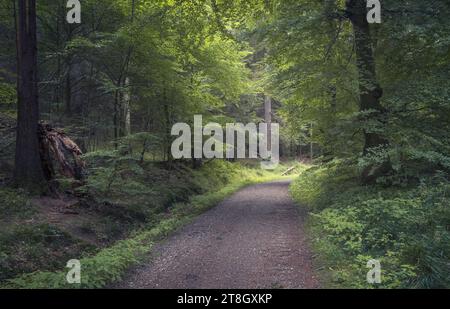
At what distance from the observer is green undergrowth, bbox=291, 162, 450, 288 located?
6086 millimetres

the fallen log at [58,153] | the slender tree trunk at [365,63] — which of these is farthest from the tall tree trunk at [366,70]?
the fallen log at [58,153]

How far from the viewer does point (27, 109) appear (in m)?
10.8

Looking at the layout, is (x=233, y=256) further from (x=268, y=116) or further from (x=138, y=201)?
(x=268, y=116)

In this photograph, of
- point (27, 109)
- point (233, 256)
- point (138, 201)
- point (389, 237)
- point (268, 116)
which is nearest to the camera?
point (389, 237)

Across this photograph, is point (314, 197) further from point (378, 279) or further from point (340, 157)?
point (378, 279)

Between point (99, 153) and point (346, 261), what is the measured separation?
7.07m

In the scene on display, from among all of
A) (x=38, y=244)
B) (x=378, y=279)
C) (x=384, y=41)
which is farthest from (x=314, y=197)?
(x=38, y=244)

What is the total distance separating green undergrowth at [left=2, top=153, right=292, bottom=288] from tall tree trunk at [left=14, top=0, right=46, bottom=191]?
1.42m

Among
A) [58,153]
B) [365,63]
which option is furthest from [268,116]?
[58,153]

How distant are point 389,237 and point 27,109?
9.57 meters

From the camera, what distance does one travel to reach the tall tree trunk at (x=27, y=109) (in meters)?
10.7

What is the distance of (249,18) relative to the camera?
14422mm

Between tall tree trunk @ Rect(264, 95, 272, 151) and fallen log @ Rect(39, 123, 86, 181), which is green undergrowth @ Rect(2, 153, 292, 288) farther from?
tall tree trunk @ Rect(264, 95, 272, 151)

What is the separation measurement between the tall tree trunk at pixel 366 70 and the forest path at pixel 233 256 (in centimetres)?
323
